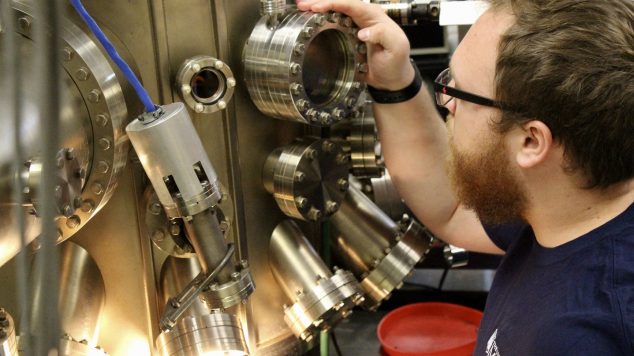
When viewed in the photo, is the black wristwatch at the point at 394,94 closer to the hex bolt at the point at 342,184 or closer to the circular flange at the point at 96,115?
the hex bolt at the point at 342,184

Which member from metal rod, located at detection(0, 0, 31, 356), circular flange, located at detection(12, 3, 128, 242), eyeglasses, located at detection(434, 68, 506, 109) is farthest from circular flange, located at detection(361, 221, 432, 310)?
metal rod, located at detection(0, 0, 31, 356)

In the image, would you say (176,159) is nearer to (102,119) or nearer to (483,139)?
(102,119)

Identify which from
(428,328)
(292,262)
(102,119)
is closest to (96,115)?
(102,119)

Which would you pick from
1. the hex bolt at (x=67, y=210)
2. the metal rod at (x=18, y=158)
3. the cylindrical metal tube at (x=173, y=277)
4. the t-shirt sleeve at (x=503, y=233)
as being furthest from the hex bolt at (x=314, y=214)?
the metal rod at (x=18, y=158)

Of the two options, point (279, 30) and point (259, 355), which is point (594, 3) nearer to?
point (279, 30)

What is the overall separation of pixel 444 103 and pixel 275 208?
35 centimetres

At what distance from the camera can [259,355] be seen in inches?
52.8

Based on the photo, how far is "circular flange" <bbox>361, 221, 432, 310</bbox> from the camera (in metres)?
1.47

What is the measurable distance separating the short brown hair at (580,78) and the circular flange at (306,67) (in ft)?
0.95

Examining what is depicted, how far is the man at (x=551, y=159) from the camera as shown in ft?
3.23

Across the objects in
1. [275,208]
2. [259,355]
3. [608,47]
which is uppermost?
[608,47]

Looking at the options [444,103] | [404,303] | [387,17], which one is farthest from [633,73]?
[404,303]

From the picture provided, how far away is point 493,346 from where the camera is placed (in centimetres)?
113

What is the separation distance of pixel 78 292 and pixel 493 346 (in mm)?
648
